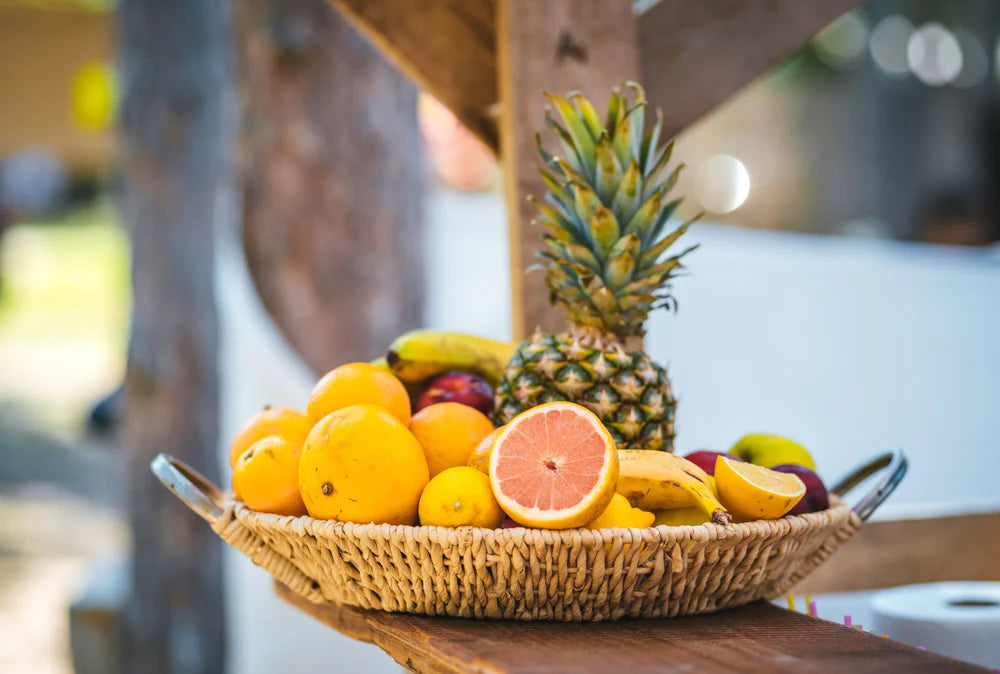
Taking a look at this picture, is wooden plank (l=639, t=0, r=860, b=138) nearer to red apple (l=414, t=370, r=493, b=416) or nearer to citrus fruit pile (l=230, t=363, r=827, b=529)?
red apple (l=414, t=370, r=493, b=416)

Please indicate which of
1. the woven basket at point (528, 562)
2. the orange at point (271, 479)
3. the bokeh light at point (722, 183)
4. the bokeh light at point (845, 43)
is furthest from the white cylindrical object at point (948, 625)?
the bokeh light at point (845, 43)

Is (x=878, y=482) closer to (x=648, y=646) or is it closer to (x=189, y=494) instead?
(x=648, y=646)

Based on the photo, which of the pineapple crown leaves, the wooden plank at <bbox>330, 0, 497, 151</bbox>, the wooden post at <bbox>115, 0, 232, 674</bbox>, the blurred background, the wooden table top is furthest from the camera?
the wooden post at <bbox>115, 0, 232, 674</bbox>

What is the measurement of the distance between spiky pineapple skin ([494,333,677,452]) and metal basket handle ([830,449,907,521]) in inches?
10.5

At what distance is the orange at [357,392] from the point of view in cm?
114

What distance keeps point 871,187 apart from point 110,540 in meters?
6.47


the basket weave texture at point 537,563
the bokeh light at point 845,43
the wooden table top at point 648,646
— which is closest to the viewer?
the wooden table top at point 648,646

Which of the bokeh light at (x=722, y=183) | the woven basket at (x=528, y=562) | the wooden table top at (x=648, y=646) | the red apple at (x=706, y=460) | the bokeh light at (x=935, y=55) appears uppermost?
the bokeh light at (x=935, y=55)

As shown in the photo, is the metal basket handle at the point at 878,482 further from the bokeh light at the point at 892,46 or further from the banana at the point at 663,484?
the bokeh light at the point at 892,46

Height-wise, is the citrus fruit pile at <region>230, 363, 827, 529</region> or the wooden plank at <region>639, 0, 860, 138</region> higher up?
the wooden plank at <region>639, 0, 860, 138</region>

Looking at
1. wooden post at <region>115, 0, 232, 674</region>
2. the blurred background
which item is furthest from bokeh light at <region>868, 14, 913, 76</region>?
wooden post at <region>115, 0, 232, 674</region>

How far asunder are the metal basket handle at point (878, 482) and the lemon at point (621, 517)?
33 cm

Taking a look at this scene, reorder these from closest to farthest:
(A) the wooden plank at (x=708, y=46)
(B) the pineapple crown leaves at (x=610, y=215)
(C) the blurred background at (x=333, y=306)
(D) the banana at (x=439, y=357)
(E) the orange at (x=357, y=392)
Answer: (E) the orange at (x=357, y=392) < (B) the pineapple crown leaves at (x=610, y=215) < (D) the banana at (x=439, y=357) < (A) the wooden plank at (x=708, y=46) < (C) the blurred background at (x=333, y=306)

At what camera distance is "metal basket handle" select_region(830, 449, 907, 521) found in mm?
1154
